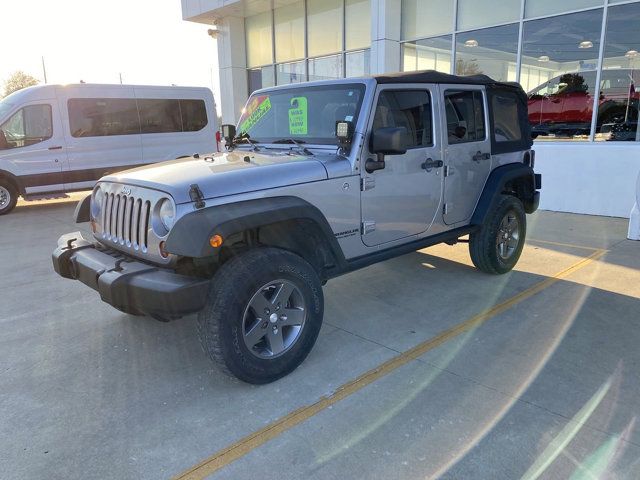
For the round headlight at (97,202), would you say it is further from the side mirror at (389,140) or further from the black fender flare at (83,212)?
the side mirror at (389,140)

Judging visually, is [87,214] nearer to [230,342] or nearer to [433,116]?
[230,342]

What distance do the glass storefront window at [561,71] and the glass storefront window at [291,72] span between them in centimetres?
691

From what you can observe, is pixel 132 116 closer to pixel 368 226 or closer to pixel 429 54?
pixel 429 54

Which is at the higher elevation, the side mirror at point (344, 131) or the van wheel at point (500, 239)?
the side mirror at point (344, 131)

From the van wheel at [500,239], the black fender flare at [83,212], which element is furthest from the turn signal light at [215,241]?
the van wheel at [500,239]

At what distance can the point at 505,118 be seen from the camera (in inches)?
205

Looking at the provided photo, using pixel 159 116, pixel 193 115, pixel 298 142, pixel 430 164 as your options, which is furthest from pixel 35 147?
pixel 430 164

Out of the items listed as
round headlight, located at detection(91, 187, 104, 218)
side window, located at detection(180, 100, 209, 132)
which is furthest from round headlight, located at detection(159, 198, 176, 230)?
side window, located at detection(180, 100, 209, 132)

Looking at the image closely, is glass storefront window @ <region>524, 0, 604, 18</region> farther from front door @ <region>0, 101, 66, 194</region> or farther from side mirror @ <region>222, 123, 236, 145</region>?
front door @ <region>0, 101, 66, 194</region>

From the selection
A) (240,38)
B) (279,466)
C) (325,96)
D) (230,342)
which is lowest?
(279,466)

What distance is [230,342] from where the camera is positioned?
2.88 metres

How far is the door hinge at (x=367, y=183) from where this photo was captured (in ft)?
12.0

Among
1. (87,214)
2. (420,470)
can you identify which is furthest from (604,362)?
(87,214)

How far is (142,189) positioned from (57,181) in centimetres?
799
